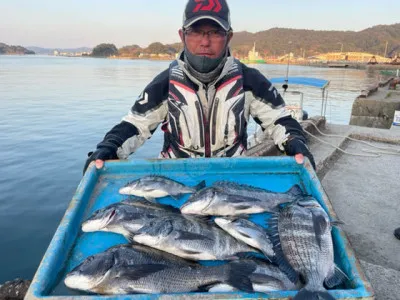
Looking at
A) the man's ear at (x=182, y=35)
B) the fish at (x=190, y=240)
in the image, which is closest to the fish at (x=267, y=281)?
the fish at (x=190, y=240)

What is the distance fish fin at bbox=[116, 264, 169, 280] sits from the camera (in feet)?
6.64

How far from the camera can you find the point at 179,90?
391 cm

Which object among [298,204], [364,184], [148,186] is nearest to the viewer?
[298,204]

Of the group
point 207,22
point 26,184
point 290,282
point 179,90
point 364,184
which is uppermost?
point 207,22

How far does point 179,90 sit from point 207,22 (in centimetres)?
88

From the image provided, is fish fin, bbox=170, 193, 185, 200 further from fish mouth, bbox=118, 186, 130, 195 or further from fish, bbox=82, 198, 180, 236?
fish mouth, bbox=118, 186, 130, 195

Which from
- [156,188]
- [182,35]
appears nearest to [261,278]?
[156,188]

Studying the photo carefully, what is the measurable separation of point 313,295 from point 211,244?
83 centimetres

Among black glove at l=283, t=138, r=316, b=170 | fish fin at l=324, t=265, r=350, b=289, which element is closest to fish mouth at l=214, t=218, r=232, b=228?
fish fin at l=324, t=265, r=350, b=289

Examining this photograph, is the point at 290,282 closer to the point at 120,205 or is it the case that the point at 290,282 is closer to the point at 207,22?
the point at 120,205

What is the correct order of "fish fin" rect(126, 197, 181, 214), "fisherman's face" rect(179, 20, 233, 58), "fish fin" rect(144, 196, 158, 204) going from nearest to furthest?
"fish fin" rect(126, 197, 181, 214)
"fish fin" rect(144, 196, 158, 204)
"fisherman's face" rect(179, 20, 233, 58)

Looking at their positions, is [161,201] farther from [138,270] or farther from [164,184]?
[138,270]

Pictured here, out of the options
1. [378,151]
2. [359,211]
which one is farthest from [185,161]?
[378,151]

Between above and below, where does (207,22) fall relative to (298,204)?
above
